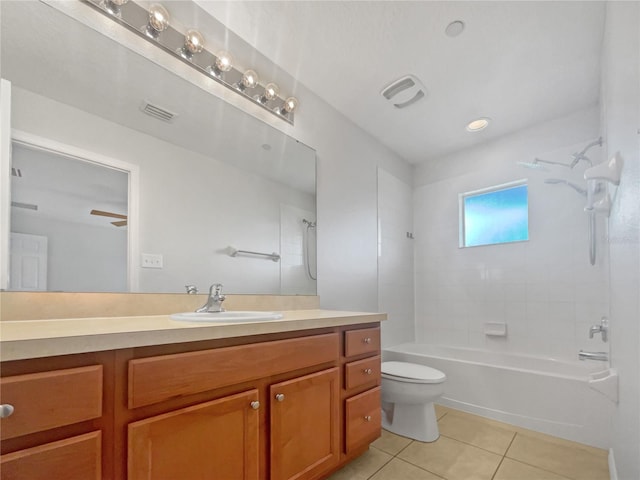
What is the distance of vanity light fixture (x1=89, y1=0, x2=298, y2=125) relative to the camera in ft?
4.36

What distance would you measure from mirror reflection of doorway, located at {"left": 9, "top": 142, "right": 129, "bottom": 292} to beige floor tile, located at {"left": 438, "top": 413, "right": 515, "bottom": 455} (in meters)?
2.18

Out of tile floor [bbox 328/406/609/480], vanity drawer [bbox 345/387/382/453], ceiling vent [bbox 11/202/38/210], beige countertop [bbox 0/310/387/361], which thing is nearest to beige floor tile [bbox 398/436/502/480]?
tile floor [bbox 328/406/609/480]

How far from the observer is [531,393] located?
2.12 metres

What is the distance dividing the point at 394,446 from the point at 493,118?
258 cm

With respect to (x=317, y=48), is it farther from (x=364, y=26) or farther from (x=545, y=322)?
(x=545, y=322)

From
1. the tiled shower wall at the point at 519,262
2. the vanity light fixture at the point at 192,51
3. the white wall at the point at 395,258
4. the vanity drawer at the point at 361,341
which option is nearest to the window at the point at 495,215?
the tiled shower wall at the point at 519,262

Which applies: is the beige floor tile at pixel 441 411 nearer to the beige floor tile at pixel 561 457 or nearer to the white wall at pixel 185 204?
the beige floor tile at pixel 561 457

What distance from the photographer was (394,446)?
6.08 feet

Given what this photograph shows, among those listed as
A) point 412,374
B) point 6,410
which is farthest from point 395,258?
point 6,410

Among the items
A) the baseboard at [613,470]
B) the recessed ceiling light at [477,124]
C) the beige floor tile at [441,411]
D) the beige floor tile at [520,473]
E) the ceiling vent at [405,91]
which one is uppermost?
the ceiling vent at [405,91]

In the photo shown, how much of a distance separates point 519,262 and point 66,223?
3.12 metres

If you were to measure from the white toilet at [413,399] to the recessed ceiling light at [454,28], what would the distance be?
2038mm

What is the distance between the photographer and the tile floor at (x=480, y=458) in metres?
1.57

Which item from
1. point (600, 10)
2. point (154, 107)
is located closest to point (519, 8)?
point (600, 10)
